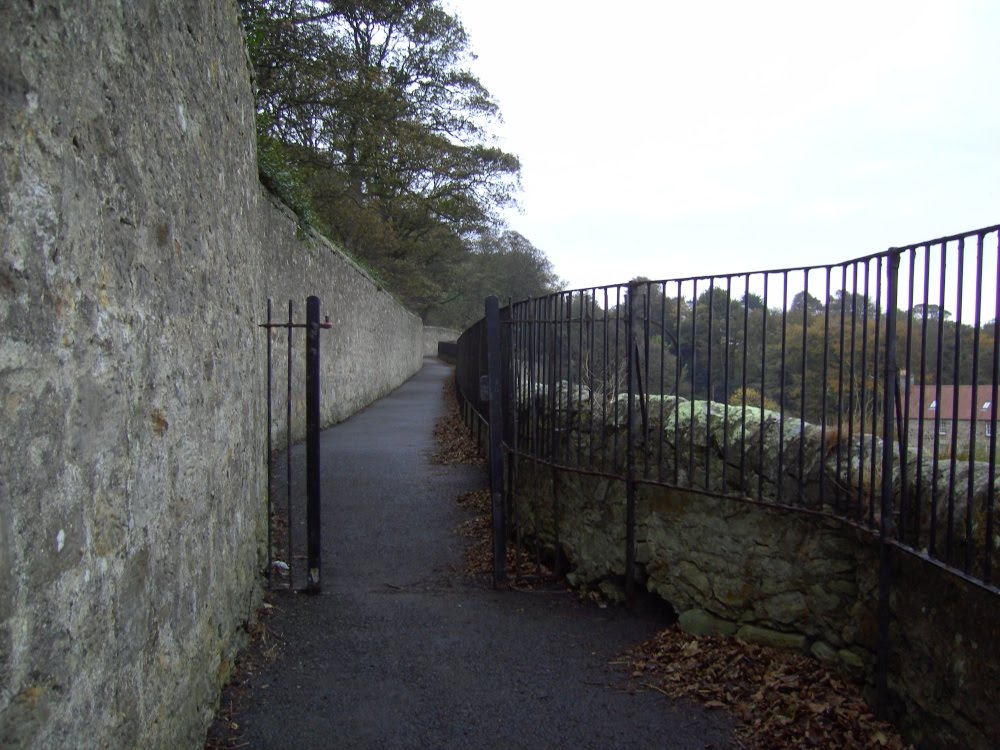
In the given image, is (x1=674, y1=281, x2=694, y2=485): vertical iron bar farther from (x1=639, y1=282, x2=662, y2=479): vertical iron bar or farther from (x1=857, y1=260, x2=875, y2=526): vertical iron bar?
(x1=857, y1=260, x2=875, y2=526): vertical iron bar

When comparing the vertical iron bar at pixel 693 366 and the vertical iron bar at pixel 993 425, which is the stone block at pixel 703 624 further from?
the vertical iron bar at pixel 993 425

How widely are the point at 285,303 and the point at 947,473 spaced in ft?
29.2

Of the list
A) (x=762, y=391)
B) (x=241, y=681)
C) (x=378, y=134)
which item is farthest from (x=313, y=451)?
(x=378, y=134)

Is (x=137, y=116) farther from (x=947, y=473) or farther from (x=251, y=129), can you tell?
(x=947, y=473)

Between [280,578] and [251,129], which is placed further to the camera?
[280,578]

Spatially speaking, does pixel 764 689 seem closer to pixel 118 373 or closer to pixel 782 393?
pixel 782 393

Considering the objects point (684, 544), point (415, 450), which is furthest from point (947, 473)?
point (415, 450)

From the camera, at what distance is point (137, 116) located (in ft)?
8.53

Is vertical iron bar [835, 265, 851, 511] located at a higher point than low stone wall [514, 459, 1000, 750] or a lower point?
higher

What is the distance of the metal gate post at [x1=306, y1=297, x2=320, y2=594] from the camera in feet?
17.3

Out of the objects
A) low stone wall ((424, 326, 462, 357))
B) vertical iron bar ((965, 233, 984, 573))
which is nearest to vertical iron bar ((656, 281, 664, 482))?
vertical iron bar ((965, 233, 984, 573))

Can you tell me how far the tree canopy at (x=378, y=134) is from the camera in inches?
624

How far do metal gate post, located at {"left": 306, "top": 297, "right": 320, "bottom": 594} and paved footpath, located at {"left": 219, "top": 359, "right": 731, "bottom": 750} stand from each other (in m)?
0.20

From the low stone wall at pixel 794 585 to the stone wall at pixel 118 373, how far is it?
90.9 inches
